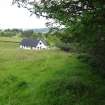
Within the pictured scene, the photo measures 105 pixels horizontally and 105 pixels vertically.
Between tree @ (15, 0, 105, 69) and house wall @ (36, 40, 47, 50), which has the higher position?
tree @ (15, 0, 105, 69)

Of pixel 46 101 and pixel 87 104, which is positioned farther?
pixel 46 101

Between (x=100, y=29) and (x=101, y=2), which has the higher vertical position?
(x=101, y=2)

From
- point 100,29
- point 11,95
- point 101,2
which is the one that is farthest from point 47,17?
point 11,95

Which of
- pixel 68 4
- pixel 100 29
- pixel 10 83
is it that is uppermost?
pixel 68 4

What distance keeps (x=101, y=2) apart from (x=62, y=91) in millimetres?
7115

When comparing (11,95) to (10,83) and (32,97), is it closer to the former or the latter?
(32,97)

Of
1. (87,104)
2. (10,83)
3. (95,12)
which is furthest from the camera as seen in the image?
(10,83)

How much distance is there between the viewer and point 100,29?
37.8 ft

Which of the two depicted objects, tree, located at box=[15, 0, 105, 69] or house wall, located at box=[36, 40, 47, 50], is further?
house wall, located at box=[36, 40, 47, 50]

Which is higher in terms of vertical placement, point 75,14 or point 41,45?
point 75,14

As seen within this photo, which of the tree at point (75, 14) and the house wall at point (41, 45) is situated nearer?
the tree at point (75, 14)

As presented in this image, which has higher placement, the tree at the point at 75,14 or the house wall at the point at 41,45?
the tree at the point at 75,14

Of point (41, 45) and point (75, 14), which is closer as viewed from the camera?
point (75, 14)

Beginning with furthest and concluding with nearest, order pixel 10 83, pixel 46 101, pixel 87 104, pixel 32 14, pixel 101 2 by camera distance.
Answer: pixel 10 83, pixel 46 101, pixel 87 104, pixel 32 14, pixel 101 2
